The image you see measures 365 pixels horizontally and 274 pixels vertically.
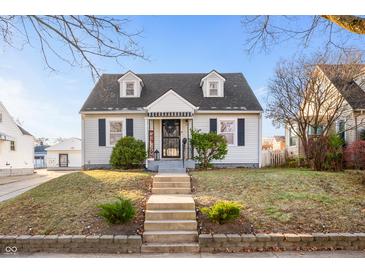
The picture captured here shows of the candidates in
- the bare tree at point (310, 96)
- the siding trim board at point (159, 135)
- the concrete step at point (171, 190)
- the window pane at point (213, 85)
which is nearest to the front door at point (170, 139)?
the siding trim board at point (159, 135)

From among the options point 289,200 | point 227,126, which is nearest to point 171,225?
point 289,200

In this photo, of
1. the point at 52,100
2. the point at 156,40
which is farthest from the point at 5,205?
the point at 156,40

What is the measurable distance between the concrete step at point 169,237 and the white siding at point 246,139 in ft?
17.8

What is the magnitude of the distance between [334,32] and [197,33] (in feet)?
7.44

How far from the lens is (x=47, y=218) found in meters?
3.71

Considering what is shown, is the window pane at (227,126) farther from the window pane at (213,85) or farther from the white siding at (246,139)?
the window pane at (213,85)

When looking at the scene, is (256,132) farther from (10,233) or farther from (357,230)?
(10,233)

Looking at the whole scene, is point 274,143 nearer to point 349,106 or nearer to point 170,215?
point 349,106

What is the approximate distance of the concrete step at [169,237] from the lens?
3.30m

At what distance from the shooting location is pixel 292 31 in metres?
4.21

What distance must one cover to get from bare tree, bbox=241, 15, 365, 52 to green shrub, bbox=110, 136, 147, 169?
14.5 feet

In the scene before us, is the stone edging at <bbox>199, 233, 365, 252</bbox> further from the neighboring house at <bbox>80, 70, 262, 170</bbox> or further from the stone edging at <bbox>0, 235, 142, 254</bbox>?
the neighboring house at <bbox>80, 70, 262, 170</bbox>

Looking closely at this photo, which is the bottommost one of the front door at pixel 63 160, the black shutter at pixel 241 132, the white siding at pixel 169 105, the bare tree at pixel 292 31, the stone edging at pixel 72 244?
the front door at pixel 63 160

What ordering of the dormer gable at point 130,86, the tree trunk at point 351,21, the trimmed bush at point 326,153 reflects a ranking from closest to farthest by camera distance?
1. the tree trunk at point 351,21
2. the trimmed bush at point 326,153
3. the dormer gable at point 130,86
